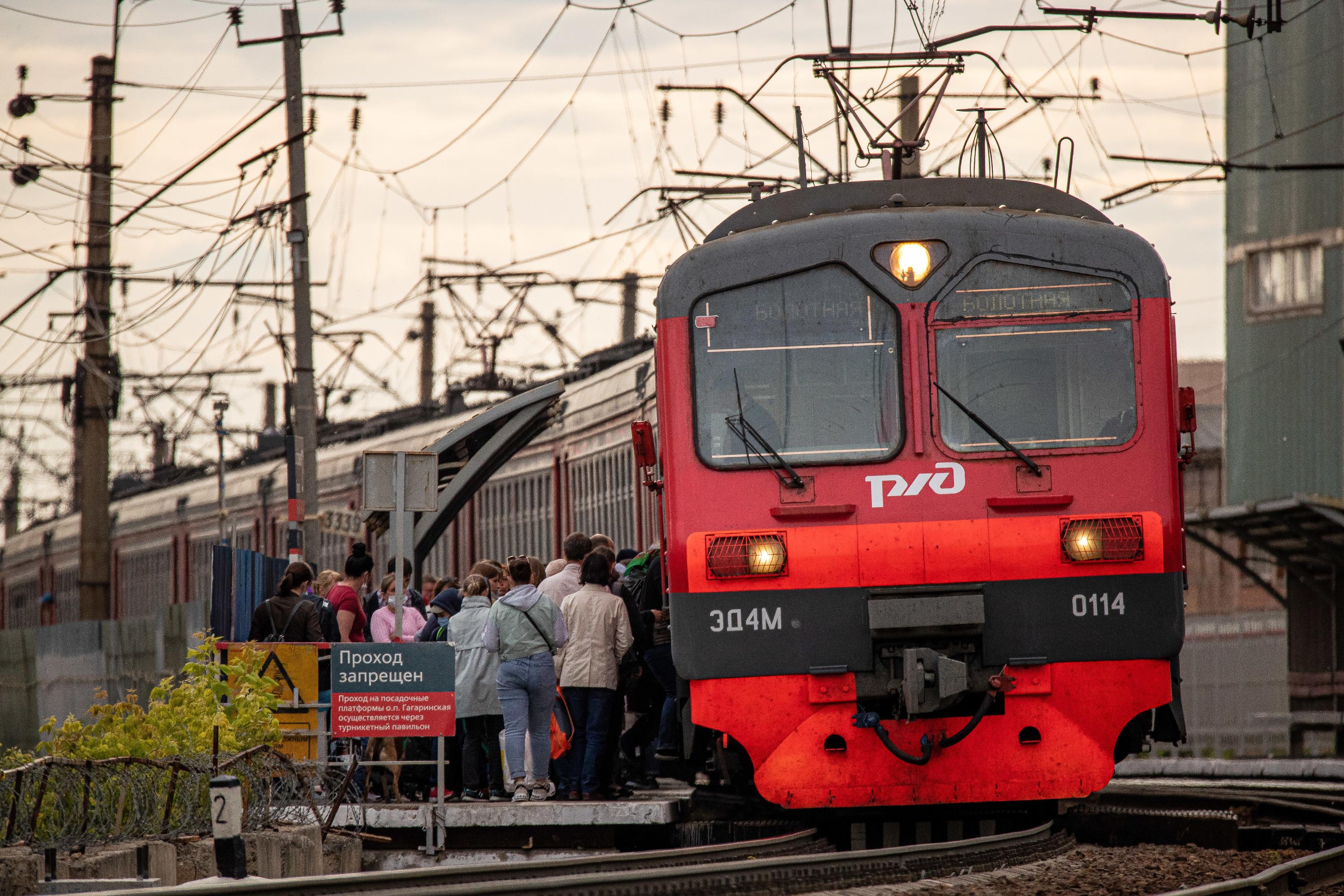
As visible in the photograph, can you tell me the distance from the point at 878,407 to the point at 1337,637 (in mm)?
14354

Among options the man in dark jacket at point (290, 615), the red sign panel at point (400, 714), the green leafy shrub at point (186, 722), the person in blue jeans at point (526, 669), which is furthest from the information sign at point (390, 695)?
the man in dark jacket at point (290, 615)

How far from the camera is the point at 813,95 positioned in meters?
22.8

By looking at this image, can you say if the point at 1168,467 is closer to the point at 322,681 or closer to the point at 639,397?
the point at 322,681

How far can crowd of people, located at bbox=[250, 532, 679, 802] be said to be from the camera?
37.2 feet

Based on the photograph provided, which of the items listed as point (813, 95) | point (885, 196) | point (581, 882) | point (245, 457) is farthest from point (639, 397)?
point (245, 457)

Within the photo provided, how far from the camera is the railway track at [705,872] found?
22.5 ft

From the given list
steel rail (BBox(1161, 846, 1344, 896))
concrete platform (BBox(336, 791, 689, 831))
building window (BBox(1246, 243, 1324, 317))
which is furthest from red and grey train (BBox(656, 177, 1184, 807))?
building window (BBox(1246, 243, 1324, 317))

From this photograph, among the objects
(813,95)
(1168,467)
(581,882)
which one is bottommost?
(581,882)

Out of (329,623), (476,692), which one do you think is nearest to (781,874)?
(476,692)

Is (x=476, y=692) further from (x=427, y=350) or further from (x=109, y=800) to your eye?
(x=427, y=350)

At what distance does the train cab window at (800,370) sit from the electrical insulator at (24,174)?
14019 millimetres

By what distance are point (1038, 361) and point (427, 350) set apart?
30.4m

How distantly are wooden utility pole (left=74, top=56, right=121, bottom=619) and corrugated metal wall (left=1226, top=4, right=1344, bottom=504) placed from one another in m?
17.0

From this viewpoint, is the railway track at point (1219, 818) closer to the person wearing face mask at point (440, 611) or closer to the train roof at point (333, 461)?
the person wearing face mask at point (440, 611)
